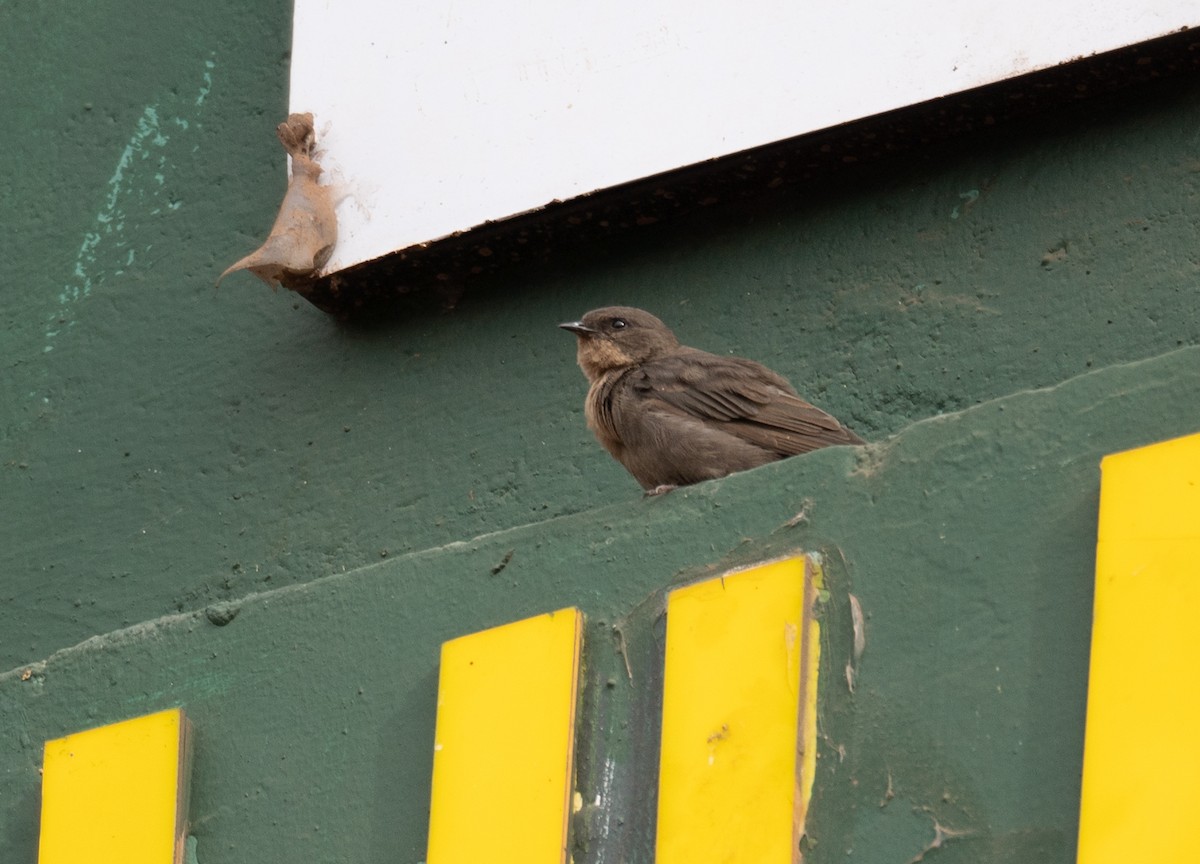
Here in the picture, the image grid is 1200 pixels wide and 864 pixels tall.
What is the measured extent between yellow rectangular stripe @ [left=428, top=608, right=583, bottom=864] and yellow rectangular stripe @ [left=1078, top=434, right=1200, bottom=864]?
143cm

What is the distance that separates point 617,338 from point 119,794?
2.28m

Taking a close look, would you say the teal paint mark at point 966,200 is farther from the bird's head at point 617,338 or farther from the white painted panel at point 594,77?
the bird's head at point 617,338

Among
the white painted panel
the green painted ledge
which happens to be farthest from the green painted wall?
the white painted panel

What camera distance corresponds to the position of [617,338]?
8023 millimetres

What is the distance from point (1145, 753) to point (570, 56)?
385cm

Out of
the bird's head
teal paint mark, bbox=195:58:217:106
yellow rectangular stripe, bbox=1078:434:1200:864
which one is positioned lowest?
yellow rectangular stripe, bbox=1078:434:1200:864

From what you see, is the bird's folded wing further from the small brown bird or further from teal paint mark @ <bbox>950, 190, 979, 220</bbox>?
teal paint mark @ <bbox>950, 190, 979, 220</bbox>

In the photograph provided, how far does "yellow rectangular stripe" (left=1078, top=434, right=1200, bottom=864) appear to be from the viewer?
508 centimetres

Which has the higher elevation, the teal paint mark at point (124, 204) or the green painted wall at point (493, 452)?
the teal paint mark at point (124, 204)

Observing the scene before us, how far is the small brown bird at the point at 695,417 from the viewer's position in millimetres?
7645

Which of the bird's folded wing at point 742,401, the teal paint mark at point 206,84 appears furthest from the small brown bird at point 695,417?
the teal paint mark at point 206,84

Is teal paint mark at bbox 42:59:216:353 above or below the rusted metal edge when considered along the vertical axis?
above

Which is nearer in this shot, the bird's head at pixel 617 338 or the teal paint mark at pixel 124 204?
the bird's head at pixel 617 338

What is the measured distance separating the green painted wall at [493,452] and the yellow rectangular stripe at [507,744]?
0.11 metres
